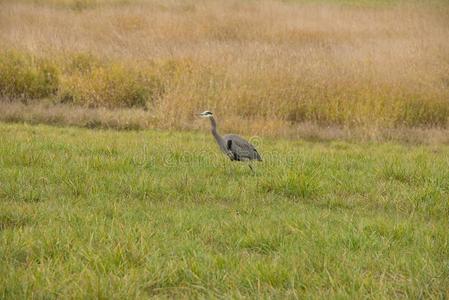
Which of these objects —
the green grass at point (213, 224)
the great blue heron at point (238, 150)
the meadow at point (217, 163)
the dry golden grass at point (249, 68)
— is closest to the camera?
the green grass at point (213, 224)

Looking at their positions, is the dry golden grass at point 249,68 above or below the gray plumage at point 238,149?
below

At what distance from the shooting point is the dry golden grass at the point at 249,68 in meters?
14.8

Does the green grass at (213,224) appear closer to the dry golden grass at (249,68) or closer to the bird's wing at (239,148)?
the bird's wing at (239,148)

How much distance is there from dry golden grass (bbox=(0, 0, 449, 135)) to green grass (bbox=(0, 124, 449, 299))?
4382 mm

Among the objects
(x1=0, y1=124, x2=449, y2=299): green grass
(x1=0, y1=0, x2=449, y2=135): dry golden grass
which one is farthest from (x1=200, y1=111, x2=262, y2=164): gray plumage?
(x1=0, y1=0, x2=449, y2=135): dry golden grass

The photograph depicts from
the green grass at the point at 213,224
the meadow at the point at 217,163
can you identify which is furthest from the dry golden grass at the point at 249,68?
the green grass at the point at 213,224

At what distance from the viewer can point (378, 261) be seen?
5457mm

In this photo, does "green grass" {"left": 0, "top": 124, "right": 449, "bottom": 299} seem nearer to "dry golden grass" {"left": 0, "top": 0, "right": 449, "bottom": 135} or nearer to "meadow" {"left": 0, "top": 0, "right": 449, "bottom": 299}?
"meadow" {"left": 0, "top": 0, "right": 449, "bottom": 299}

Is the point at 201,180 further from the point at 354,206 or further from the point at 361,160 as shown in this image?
the point at 361,160

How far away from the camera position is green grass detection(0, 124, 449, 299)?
485cm

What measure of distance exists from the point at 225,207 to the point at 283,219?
804 millimetres

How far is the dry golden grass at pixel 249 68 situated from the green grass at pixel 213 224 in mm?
Answer: 4382

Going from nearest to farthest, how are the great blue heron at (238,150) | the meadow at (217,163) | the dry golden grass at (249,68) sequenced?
1. the meadow at (217,163)
2. the great blue heron at (238,150)
3. the dry golden grass at (249,68)

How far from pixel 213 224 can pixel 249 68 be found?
1010 centimetres
